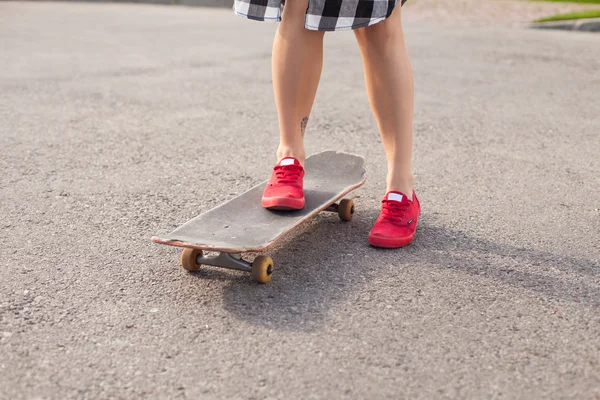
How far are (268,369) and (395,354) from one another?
1.15 feet

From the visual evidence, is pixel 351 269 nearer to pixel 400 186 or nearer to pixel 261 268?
pixel 261 268

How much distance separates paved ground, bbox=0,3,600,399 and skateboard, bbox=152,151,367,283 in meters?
0.07

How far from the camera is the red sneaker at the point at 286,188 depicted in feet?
9.39

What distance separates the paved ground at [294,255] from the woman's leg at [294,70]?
39 centimetres

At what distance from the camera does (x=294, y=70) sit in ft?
9.52

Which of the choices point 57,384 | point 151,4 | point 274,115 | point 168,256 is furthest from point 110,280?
point 151,4

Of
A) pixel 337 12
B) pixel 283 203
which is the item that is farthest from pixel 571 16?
pixel 283 203

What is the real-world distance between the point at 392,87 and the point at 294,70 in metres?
0.37

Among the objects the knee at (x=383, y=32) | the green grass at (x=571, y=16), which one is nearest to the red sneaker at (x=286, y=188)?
the knee at (x=383, y=32)

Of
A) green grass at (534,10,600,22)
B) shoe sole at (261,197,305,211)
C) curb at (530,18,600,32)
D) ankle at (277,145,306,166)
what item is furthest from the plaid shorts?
green grass at (534,10,600,22)

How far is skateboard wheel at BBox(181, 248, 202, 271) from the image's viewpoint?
2656 millimetres

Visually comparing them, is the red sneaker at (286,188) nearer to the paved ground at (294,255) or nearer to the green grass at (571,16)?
the paved ground at (294,255)

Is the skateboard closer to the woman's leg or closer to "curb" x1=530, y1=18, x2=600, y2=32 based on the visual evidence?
the woman's leg

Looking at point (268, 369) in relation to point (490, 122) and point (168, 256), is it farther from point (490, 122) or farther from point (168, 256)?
point (490, 122)
